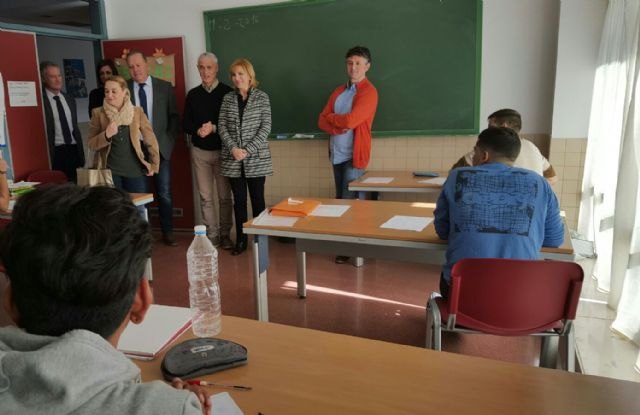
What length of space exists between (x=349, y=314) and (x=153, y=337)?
7.14ft

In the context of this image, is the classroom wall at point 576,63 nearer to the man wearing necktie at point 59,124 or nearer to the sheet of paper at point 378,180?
the sheet of paper at point 378,180

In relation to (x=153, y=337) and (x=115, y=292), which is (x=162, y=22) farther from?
(x=115, y=292)

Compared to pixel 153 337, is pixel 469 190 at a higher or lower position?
higher

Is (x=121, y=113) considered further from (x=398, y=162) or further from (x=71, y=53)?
(x=71, y=53)

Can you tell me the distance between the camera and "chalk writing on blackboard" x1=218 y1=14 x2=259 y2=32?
16.9ft

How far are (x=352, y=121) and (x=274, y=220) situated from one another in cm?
170

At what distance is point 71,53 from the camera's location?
6906 millimetres

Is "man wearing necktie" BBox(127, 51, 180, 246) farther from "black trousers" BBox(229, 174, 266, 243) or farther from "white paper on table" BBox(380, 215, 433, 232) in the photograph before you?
"white paper on table" BBox(380, 215, 433, 232)

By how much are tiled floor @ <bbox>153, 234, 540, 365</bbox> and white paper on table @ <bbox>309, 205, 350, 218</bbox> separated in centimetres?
78

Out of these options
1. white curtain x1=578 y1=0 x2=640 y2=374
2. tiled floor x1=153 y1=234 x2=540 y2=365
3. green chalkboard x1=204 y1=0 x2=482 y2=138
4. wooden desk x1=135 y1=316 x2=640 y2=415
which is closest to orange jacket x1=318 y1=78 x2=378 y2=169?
green chalkboard x1=204 y1=0 x2=482 y2=138

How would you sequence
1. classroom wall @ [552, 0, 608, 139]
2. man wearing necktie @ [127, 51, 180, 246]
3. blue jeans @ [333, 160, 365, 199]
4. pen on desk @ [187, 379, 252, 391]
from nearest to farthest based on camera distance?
pen on desk @ [187, 379, 252, 391]
classroom wall @ [552, 0, 608, 139]
blue jeans @ [333, 160, 365, 199]
man wearing necktie @ [127, 51, 180, 246]

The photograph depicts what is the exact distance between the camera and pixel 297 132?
5246 mm

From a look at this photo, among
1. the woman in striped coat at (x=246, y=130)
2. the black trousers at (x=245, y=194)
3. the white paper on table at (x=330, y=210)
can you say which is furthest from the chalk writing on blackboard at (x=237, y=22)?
the white paper on table at (x=330, y=210)

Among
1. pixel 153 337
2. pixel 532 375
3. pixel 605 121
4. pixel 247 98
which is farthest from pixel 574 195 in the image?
pixel 153 337
